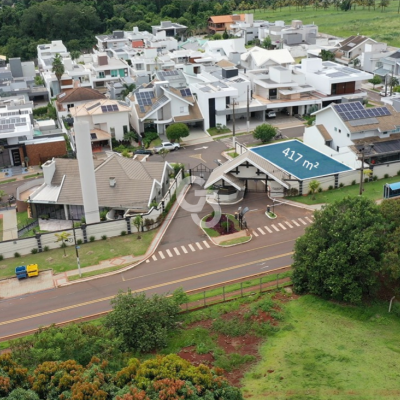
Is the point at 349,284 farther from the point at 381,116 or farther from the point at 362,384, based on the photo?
the point at 381,116

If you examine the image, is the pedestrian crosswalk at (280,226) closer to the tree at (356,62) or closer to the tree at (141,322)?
the tree at (141,322)

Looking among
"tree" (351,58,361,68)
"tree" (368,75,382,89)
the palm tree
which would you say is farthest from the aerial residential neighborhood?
"tree" (351,58,361,68)

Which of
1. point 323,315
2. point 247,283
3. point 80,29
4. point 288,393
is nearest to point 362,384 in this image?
point 288,393

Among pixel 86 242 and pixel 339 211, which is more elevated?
pixel 339 211

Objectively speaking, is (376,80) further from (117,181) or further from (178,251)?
(178,251)

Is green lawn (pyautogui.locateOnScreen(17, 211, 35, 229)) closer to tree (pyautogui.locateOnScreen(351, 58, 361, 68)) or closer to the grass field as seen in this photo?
tree (pyautogui.locateOnScreen(351, 58, 361, 68))

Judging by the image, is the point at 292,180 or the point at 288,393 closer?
the point at 288,393

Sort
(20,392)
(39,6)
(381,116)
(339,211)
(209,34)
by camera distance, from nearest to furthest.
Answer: (20,392) < (339,211) < (381,116) < (39,6) < (209,34)

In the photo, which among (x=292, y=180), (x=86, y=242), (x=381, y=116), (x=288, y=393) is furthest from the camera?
(x=381, y=116)
